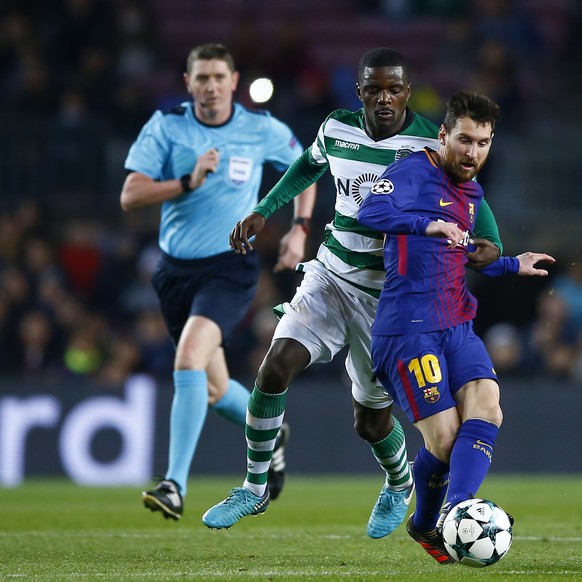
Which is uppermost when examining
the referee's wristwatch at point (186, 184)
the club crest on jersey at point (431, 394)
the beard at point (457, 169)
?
the beard at point (457, 169)

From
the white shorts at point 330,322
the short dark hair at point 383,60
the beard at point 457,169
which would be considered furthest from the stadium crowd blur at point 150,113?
the beard at point 457,169

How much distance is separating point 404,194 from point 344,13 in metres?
13.0

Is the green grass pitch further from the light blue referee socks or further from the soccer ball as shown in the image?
the light blue referee socks

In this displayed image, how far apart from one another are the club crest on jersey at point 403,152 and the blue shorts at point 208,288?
1805 millimetres

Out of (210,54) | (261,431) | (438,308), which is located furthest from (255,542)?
(210,54)

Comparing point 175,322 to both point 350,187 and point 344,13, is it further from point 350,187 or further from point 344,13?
point 344,13

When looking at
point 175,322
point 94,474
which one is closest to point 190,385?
point 175,322

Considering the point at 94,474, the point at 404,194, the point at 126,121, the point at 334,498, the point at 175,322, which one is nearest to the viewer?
the point at 404,194

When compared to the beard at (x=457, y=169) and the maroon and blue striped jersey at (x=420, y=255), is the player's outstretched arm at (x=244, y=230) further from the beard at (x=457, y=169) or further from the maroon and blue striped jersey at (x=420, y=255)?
the beard at (x=457, y=169)

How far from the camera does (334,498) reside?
10.7 m

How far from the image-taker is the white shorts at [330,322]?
21.6ft

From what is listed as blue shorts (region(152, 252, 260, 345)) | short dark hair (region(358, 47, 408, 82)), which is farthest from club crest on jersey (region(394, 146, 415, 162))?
blue shorts (region(152, 252, 260, 345))

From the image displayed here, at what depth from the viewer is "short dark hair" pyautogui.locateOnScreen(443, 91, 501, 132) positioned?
5.78 metres

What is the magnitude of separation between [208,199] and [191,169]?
0.71 feet
